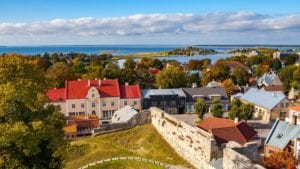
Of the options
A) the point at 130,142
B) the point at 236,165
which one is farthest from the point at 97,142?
the point at 236,165

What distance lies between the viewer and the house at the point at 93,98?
5219 cm

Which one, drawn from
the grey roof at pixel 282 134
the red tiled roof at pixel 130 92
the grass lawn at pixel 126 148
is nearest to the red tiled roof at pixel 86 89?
the red tiled roof at pixel 130 92

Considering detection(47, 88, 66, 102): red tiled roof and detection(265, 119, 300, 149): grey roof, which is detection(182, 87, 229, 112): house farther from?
detection(265, 119, 300, 149): grey roof

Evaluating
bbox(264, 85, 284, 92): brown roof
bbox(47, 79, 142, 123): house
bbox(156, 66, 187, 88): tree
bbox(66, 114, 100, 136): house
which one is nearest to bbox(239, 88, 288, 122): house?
bbox(47, 79, 142, 123): house

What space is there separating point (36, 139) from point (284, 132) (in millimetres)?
24360

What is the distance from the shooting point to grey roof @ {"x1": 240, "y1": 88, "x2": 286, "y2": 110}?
50.2 m

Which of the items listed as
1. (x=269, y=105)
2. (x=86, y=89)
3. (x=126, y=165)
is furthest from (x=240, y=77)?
(x=126, y=165)

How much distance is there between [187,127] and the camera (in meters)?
28.1

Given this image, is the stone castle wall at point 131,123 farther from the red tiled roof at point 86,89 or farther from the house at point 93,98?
the red tiled roof at point 86,89

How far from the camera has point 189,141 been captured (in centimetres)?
2747

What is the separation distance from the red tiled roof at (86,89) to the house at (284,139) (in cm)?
2513

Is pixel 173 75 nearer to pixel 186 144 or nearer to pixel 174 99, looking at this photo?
pixel 174 99

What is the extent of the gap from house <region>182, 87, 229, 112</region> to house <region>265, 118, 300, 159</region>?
71.3 feet

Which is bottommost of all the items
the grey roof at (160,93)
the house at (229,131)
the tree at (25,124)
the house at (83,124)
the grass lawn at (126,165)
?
the house at (83,124)
